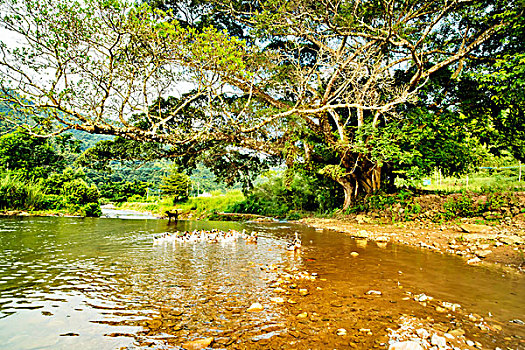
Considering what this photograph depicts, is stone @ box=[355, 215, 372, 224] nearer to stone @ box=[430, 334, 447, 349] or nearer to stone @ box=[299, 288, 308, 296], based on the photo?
stone @ box=[299, 288, 308, 296]

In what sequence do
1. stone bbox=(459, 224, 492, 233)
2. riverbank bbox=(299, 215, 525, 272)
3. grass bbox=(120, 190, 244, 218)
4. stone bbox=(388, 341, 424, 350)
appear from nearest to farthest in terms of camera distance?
stone bbox=(388, 341, 424, 350), riverbank bbox=(299, 215, 525, 272), stone bbox=(459, 224, 492, 233), grass bbox=(120, 190, 244, 218)

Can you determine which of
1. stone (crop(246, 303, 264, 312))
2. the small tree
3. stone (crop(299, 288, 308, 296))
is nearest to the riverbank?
stone (crop(299, 288, 308, 296))

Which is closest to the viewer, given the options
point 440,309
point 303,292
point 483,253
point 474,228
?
point 440,309

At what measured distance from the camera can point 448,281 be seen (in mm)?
3801

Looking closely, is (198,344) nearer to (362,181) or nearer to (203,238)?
(203,238)

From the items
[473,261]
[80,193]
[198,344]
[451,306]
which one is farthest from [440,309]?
[80,193]

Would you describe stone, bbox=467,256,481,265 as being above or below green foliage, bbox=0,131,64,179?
below

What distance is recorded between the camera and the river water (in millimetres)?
2246

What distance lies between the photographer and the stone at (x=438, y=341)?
2090 millimetres

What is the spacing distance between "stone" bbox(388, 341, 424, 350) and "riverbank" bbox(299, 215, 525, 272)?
388 cm

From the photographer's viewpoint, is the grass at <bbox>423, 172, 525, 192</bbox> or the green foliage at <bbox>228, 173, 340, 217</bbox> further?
the green foliage at <bbox>228, 173, 340, 217</bbox>

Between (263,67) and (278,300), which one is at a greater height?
(263,67)

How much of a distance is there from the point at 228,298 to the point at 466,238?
6.37m

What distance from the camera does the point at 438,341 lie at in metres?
2.12
